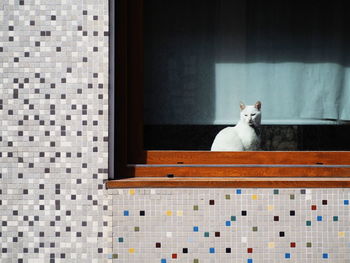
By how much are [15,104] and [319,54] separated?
5.86 feet

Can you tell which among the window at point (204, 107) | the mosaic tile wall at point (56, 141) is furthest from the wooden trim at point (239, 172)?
the mosaic tile wall at point (56, 141)

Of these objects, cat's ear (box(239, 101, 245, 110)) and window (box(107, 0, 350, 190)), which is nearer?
window (box(107, 0, 350, 190))

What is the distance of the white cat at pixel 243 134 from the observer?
9.34ft

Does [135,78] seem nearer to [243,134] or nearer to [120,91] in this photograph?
[120,91]

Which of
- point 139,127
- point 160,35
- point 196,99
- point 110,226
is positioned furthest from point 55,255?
point 160,35

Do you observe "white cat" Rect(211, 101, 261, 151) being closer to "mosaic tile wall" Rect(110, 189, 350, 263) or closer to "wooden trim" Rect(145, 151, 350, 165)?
"wooden trim" Rect(145, 151, 350, 165)

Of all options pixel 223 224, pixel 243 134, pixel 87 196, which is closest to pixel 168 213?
pixel 223 224

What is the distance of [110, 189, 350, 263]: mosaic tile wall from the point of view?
2613 mm

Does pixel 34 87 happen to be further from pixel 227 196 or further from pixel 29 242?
pixel 227 196

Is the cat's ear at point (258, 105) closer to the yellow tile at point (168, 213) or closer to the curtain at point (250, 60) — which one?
the curtain at point (250, 60)

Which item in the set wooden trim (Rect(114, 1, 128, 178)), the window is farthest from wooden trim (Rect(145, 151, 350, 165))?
wooden trim (Rect(114, 1, 128, 178))

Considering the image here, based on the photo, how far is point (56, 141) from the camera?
2641 millimetres

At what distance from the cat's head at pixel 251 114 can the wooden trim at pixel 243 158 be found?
0.68 feet

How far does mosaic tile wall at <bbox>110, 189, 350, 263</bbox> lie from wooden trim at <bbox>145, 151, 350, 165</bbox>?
0.23 meters
